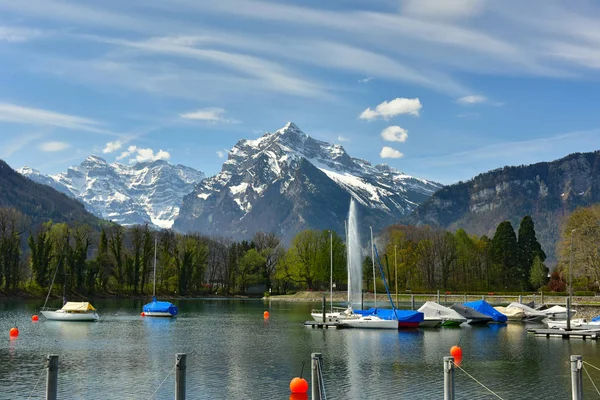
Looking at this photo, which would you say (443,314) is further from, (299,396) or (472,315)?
(299,396)

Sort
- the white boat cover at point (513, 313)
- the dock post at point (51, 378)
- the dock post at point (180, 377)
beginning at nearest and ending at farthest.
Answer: the dock post at point (51, 378) < the dock post at point (180, 377) < the white boat cover at point (513, 313)

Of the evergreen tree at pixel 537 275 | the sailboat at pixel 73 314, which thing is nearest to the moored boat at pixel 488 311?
the sailboat at pixel 73 314

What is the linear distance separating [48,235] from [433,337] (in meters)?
104

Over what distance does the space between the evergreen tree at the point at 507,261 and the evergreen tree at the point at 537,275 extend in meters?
9.14

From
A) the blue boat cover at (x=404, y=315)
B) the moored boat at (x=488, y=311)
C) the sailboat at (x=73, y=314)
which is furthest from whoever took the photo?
the moored boat at (x=488, y=311)

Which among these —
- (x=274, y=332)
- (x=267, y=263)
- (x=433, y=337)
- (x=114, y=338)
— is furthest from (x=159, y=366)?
(x=267, y=263)

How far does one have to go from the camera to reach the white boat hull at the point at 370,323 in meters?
72.0

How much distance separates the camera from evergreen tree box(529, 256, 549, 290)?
140625 mm

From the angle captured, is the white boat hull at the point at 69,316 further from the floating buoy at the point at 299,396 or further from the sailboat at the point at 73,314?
the floating buoy at the point at 299,396

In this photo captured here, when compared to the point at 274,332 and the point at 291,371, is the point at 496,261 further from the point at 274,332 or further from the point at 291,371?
the point at 291,371

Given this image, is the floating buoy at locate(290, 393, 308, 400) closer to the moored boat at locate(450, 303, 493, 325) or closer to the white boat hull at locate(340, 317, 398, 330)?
the white boat hull at locate(340, 317, 398, 330)

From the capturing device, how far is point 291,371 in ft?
135

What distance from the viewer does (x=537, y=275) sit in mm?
141250

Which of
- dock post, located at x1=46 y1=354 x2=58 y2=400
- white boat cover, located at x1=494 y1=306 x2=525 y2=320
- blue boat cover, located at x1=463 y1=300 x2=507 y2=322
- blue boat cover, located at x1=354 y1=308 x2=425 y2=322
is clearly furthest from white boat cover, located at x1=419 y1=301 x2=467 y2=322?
dock post, located at x1=46 y1=354 x2=58 y2=400
